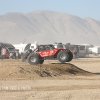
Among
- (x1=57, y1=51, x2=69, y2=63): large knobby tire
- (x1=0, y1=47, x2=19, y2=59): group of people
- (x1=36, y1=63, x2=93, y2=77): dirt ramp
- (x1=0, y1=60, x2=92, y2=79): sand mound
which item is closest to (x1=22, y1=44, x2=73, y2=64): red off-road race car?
(x1=57, y1=51, x2=69, y2=63): large knobby tire

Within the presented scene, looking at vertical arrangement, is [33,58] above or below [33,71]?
above

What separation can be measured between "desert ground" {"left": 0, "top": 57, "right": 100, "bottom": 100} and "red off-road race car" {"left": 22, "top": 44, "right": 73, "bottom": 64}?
119 inches

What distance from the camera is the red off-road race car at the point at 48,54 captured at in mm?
29641

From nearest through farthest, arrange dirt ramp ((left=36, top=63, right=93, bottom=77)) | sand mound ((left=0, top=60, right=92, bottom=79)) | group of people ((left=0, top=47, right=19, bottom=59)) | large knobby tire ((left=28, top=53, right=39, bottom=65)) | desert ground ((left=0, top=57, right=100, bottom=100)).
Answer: desert ground ((left=0, top=57, right=100, bottom=100))
sand mound ((left=0, top=60, right=92, bottom=79))
dirt ramp ((left=36, top=63, right=93, bottom=77))
large knobby tire ((left=28, top=53, right=39, bottom=65))
group of people ((left=0, top=47, right=19, bottom=59))

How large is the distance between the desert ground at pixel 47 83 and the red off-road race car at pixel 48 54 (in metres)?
3.02

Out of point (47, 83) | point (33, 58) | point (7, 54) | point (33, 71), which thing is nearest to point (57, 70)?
point (33, 71)

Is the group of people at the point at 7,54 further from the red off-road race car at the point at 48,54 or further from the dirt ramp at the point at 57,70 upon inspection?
the dirt ramp at the point at 57,70

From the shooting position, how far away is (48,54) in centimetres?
3064

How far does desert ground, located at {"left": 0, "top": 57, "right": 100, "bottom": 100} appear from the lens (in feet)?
44.7

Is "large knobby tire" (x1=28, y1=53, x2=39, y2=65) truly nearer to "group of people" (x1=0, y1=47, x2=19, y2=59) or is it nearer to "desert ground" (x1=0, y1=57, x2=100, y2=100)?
"desert ground" (x1=0, y1=57, x2=100, y2=100)

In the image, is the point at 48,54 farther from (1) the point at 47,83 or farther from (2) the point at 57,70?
(1) the point at 47,83

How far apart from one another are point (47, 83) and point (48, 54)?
464 inches

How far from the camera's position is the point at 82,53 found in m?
66.2

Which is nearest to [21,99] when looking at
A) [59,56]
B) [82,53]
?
[59,56]
